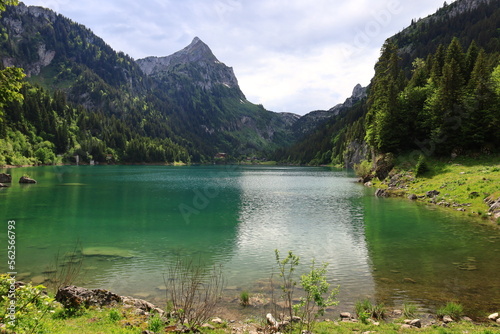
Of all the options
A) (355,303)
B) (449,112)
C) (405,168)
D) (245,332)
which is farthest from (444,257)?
(449,112)

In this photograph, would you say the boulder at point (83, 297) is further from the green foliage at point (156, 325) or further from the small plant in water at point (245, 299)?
the small plant in water at point (245, 299)

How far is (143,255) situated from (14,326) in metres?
18.0

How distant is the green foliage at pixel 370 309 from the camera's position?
15.1 metres

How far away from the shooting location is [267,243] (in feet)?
101

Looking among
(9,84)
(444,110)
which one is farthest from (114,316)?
(444,110)

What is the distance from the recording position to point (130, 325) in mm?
12414

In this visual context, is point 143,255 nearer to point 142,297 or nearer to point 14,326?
point 142,297

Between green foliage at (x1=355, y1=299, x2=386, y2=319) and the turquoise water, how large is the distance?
989 millimetres

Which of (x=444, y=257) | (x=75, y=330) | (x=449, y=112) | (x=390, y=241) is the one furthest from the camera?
(x=449, y=112)

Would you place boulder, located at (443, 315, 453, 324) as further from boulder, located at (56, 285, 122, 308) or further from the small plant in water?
boulder, located at (56, 285, 122, 308)

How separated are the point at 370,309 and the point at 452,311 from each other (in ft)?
12.5

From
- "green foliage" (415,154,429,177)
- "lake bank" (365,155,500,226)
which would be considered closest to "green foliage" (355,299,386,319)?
"lake bank" (365,155,500,226)

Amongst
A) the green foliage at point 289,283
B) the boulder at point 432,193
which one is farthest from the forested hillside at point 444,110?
the green foliage at point 289,283

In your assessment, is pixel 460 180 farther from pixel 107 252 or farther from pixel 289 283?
pixel 107 252
